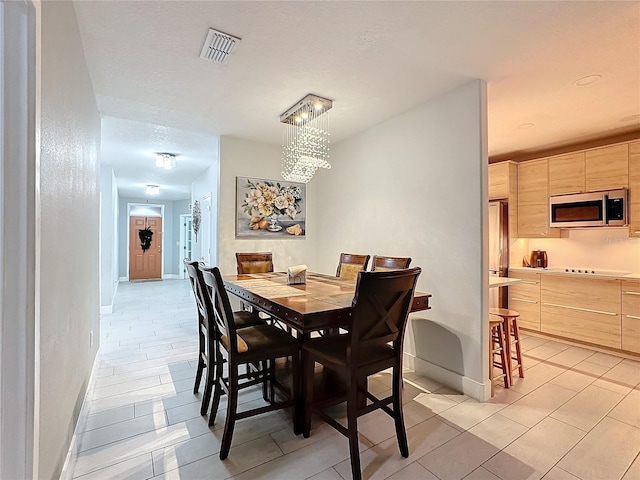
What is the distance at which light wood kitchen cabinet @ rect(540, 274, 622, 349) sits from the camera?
3.51 m

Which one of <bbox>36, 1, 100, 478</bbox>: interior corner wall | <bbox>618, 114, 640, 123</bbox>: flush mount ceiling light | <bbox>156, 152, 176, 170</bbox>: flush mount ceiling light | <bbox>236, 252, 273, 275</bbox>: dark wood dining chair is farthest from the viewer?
<bbox>156, 152, 176, 170</bbox>: flush mount ceiling light

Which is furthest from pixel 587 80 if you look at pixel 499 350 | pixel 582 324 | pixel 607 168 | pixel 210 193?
pixel 210 193

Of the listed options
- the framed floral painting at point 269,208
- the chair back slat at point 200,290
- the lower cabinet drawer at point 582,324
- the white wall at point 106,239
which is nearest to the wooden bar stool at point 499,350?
the lower cabinet drawer at point 582,324

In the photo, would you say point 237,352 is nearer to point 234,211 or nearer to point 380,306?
point 380,306

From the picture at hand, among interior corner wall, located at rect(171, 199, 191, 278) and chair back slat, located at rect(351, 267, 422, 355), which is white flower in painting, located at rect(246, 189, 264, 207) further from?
interior corner wall, located at rect(171, 199, 191, 278)

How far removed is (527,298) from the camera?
4258mm

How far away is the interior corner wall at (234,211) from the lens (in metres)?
4.12

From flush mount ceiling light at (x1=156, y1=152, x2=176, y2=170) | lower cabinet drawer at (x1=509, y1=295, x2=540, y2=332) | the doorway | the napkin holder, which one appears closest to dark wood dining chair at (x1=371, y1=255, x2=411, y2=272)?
the napkin holder

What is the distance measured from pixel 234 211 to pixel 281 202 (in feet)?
2.26

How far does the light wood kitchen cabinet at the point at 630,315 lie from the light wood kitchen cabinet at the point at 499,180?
1.70 meters

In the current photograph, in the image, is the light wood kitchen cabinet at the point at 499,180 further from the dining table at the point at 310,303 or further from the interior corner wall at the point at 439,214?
the dining table at the point at 310,303

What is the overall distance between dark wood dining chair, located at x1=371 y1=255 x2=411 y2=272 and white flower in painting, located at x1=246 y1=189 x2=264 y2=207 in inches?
77.8

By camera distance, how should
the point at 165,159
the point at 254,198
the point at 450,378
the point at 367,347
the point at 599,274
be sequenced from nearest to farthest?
1. the point at 367,347
2. the point at 450,378
3. the point at 599,274
4. the point at 254,198
5. the point at 165,159

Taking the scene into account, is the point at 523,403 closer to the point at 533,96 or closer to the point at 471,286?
the point at 471,286
